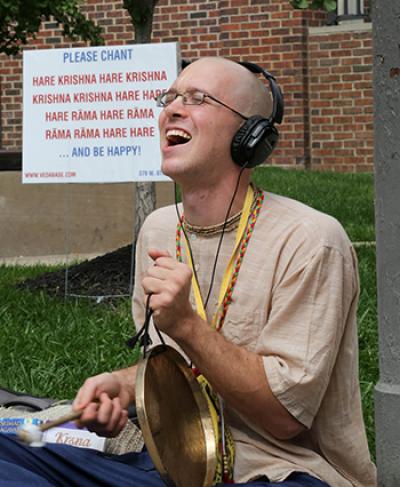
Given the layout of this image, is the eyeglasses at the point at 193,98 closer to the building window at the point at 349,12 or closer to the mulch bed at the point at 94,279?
the mulch bed at the point at 94,279

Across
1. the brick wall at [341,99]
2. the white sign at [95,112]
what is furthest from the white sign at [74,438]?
the brick wall at [341,99]

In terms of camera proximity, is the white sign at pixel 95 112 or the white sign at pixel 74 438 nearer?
the white sign at pixel 74 438

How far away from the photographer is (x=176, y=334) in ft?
8.54

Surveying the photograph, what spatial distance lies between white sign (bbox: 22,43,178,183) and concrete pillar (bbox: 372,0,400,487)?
14.3ft

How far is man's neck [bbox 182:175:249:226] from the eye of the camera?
288cm

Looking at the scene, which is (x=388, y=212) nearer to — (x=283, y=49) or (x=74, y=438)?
(x=74, y=438)

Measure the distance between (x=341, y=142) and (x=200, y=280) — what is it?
11.7 m

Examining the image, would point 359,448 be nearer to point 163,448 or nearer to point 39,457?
point 163,448

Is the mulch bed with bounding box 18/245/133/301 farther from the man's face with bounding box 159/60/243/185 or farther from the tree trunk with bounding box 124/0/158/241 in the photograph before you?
the man's face with bounding box 159/60/243/185

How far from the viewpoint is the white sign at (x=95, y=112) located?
7387 mm

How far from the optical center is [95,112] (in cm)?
766

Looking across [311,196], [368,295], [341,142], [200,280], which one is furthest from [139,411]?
[341,142]

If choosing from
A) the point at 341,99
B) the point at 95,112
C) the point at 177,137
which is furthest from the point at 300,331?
the point at 341,99

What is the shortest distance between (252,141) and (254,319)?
42 centimetres
